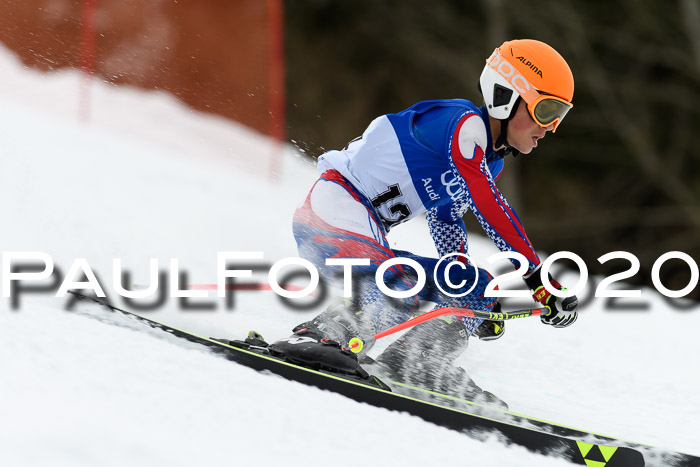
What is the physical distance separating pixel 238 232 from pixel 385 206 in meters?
2.39

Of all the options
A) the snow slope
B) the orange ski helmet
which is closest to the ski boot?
the snow slope

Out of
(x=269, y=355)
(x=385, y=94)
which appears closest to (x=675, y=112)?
(x=385, y=94)

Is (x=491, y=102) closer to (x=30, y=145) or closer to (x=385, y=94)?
(x=30, y=145)

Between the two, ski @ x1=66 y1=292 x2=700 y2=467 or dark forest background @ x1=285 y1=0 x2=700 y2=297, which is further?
dark forest background @ x1=285 y1=0 x2=700 y2=297

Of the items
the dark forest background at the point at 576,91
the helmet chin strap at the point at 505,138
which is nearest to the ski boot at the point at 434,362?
the helmet chin strap at the point at 505,138

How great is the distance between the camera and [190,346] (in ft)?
10.3

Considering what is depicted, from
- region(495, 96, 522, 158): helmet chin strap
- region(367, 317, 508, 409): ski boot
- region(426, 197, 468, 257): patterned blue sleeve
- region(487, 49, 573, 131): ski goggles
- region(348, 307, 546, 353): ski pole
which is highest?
region(487, 49, 573, 131): ski goggles

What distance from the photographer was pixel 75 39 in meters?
6.44

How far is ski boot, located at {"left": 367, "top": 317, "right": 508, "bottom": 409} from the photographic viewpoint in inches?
139

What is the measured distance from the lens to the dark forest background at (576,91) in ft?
47.1

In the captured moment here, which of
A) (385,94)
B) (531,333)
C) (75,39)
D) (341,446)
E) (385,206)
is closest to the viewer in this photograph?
(341,446)

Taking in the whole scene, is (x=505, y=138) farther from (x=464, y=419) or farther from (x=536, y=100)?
(x=464, y=419)

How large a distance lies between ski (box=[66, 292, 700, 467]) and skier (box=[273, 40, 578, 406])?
0.18 m

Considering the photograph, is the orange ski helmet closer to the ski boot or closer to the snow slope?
the ski boot
